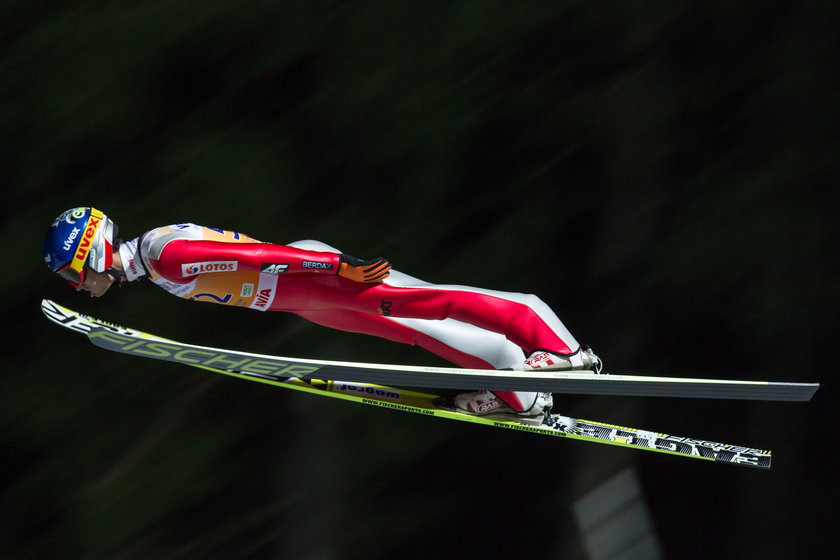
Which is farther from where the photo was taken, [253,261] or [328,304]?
[328,304]

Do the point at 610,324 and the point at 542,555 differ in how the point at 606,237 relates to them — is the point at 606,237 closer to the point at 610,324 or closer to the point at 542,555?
the point at 610,324

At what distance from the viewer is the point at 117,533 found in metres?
5.38

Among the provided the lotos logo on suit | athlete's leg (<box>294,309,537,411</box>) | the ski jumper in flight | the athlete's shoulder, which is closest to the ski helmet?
the ski jumper in flight

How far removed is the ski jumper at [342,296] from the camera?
3660mm

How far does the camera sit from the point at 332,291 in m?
3.85

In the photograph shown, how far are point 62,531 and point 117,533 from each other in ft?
0.75

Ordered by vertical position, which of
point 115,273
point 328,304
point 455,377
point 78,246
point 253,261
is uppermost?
point 78,246

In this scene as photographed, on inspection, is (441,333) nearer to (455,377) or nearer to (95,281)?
(455,377)

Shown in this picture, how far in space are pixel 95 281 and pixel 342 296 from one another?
0.72 metres

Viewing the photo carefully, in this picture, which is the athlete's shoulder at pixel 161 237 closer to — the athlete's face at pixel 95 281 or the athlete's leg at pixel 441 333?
the athlete's face at pixel 95 281

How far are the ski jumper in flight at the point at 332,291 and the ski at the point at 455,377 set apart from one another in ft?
0.34

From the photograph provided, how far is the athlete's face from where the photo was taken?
3717mm

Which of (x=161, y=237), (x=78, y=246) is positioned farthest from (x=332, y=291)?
(x=78, y=246)

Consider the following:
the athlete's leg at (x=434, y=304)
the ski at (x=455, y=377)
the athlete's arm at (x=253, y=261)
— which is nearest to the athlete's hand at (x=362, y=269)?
the athlete's arm at (x=253, y=261)
